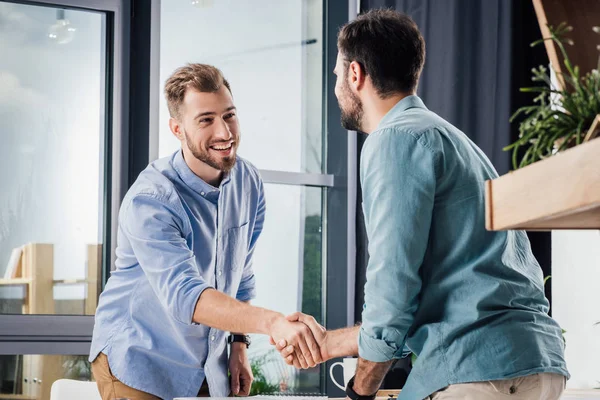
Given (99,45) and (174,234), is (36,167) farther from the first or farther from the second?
(174,234)

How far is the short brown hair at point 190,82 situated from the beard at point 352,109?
769 millimetres

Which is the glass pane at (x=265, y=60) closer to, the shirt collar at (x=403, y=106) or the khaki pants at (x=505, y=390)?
the shirt collar at (x=403, y=106)

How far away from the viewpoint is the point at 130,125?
Answer: 3.36 meters

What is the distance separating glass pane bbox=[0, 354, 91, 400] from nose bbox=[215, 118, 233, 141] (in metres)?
1.16

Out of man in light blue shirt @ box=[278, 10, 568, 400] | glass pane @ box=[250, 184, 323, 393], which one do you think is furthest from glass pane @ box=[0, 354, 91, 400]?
man in light blue shirt @ box=[278, 10, 568, 400]

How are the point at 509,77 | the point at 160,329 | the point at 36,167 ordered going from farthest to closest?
the point at 509,77 → the point at 36,167 → the point at 160,329

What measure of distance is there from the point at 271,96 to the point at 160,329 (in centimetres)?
164

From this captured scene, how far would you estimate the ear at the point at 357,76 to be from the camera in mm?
1857

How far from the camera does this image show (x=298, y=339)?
85.6 inches

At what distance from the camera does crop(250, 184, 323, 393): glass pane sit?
3650 mm

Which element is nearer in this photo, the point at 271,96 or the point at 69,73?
the point at 69,73

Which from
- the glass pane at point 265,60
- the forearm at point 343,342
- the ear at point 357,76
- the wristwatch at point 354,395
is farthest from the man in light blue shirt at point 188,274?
the glass pane at point 265,60

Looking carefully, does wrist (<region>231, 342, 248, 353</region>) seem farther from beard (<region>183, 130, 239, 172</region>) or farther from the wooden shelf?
the wooden shelf

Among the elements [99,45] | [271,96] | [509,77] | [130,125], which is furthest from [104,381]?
[509,77]
